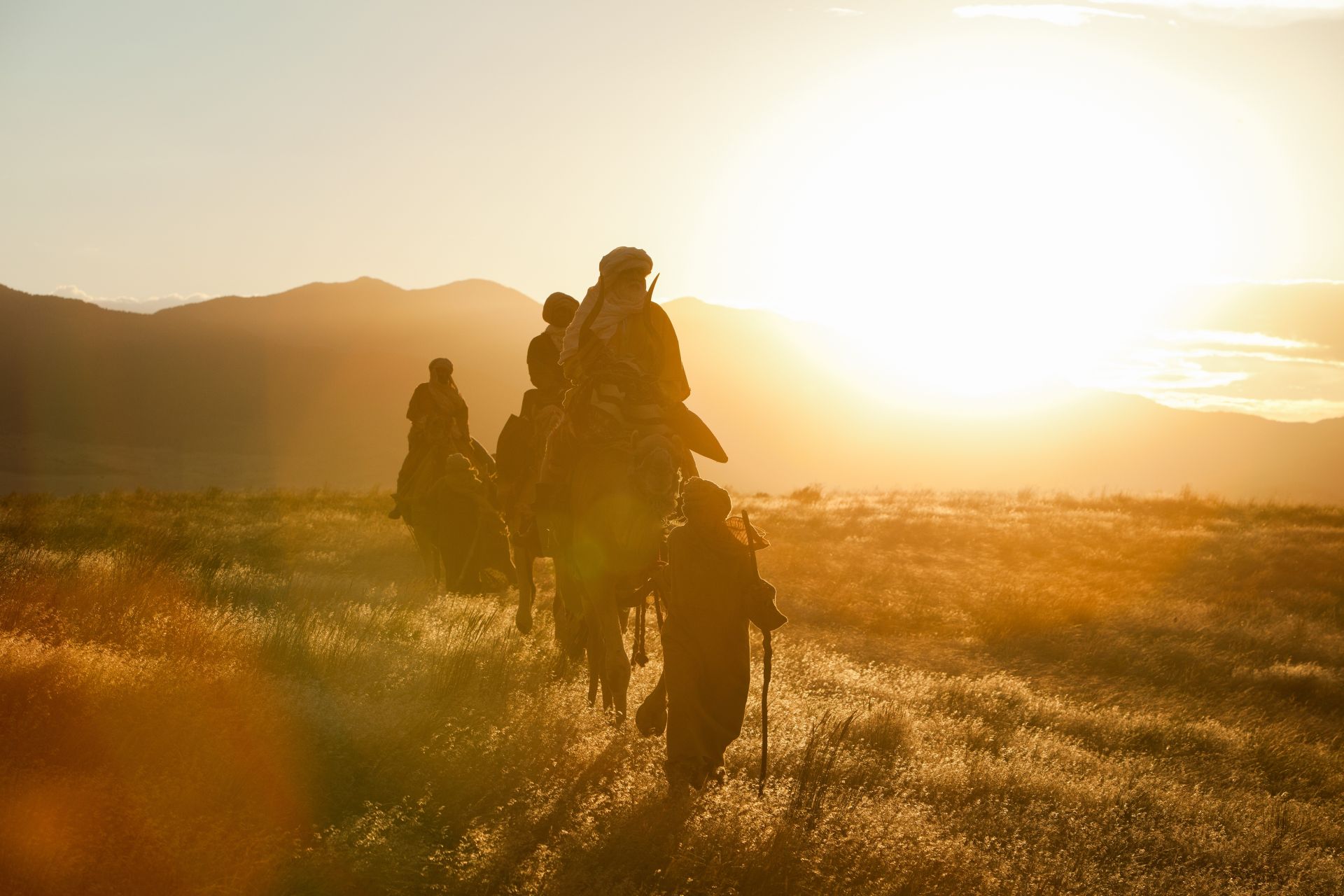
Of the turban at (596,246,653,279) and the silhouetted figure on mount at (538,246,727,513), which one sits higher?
the turban at (596,246,653,279)

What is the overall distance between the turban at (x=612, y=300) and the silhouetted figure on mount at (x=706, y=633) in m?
2.02

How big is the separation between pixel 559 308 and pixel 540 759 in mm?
5216

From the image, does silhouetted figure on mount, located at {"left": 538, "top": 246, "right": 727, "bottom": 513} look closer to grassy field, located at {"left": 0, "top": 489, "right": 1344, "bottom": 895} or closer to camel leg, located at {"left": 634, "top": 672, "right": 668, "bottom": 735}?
camel leg, located at {"left": 634, "top": 672, "right": 668, "bottom": 735}

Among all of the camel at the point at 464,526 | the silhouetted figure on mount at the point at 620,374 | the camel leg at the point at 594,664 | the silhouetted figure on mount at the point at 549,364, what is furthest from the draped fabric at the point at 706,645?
the camel at the point at 464,526

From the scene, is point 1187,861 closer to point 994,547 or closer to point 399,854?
point 399,854

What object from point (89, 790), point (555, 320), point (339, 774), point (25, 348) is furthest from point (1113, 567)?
point (25, 348)

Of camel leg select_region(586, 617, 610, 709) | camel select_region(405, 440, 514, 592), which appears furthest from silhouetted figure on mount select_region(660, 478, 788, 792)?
camel select_region(405, 440, 514, 592)

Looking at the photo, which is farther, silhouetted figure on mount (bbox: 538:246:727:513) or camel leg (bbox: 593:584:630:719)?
silhouetted figure on mount (bbox: 538:246:727:513)

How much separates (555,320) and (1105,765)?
6.53 m

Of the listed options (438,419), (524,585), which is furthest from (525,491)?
(438,419)

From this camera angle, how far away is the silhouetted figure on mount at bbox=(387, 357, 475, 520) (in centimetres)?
1473

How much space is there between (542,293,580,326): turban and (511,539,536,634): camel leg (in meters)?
2.30

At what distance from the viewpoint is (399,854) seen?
5488 millimetres

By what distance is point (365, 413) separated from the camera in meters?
98.2
